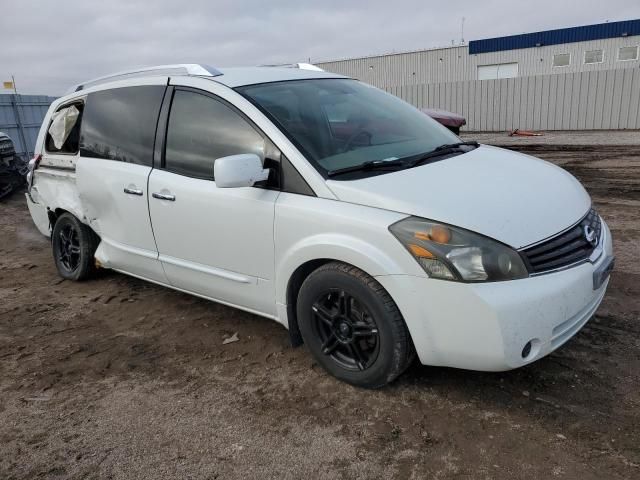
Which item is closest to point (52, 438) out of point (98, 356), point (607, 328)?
point (98, 356)

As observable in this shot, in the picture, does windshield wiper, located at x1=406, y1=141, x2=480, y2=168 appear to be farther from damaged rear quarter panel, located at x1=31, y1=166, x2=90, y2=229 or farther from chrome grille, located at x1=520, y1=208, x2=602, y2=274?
damaged rear quarter panel, located at x1=31, y1=166, x2=90, y2=229

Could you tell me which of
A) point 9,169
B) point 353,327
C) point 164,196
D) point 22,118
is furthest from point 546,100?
point 353,327

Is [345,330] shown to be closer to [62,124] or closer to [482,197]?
[482,197]

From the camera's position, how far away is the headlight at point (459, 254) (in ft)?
8.21

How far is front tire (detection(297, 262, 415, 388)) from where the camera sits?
2.75 metres

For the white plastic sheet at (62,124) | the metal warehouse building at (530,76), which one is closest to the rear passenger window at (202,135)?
the white plastic sheet at (62,124)

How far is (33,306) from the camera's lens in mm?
4758

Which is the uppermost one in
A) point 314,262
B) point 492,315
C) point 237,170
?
point 237,170

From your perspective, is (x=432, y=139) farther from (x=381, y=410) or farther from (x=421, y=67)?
(x=421, y=67)

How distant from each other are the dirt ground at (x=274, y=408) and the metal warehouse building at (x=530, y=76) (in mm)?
16582

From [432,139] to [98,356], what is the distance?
2745 millimetres

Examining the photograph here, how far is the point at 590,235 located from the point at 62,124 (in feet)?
14.8

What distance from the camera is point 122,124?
13.8 ft

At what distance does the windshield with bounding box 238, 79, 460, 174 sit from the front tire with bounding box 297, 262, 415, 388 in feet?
2.15
